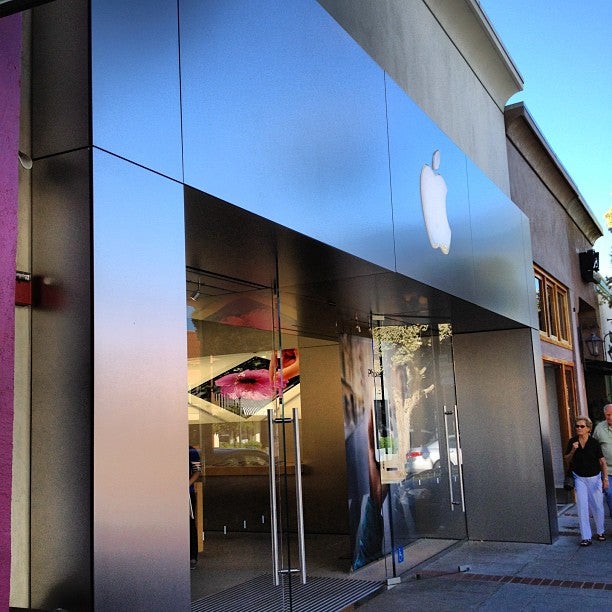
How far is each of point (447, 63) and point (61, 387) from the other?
9074mm

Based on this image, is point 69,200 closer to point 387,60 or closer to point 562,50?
point 387,60

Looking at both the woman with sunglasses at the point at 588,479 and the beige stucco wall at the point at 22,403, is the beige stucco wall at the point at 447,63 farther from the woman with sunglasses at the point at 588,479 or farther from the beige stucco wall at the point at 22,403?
the beige stucco wall at the point at 22,403

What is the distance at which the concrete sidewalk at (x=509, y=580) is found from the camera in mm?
7312

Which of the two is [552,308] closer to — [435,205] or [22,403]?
[435,205]

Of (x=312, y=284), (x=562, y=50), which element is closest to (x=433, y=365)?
(x=312, y=284)

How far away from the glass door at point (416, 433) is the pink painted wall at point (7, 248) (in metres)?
5.86

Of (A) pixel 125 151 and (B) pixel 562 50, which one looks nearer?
(A) pixel 125 151

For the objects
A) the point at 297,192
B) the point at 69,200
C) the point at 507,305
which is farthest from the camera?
the point at 507,305

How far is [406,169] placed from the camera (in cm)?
718

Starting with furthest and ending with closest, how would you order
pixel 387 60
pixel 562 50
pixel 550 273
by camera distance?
pixel 562 50 → pixel 550 273 → pixel 387 60

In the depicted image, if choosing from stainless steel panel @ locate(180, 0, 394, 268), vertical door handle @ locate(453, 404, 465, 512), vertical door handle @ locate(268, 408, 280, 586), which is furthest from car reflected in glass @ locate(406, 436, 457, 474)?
stainless steel panel @ locate(180, 0, 394, 268)

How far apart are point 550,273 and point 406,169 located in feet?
35.8

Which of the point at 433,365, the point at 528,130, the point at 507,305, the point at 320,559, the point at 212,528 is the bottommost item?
the point at 320,559

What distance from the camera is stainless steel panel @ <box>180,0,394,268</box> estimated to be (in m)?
4.27
